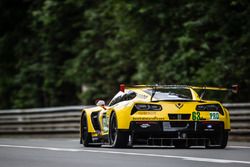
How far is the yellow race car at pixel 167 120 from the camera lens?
1206 cm

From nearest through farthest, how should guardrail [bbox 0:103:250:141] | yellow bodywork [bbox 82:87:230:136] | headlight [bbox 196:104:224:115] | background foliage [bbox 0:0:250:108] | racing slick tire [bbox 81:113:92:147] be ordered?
yellow bodywork [bbox 82:87:230:136] → headlight [bbox 196:104:224:115] → racing slick tire [bbox 81:113:92:147] → guardrail [bbox 0:103:250:141] → background foliage [bbox 0:0:250:108]

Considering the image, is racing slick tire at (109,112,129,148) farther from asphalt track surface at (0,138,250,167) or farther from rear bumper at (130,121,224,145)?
asphalt track surface at (0,138,250,167)

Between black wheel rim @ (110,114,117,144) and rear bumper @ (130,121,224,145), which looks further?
black wheel rim @ (110,114,117,144)

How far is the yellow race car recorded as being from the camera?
475 inches

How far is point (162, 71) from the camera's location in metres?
24.5

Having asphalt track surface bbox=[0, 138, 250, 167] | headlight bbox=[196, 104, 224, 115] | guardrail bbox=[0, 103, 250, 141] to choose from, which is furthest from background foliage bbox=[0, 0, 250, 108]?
asphalt track surface bbox=[0, 138, 250, 167]

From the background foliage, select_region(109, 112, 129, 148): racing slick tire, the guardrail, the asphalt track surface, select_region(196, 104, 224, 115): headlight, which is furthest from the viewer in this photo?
the background foliage

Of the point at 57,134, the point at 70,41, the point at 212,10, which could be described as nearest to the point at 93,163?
the point at 57,134

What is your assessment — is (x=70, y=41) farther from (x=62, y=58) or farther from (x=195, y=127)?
(x=195, y=127)

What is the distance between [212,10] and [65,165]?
1485cm

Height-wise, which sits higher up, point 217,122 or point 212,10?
point 212,10

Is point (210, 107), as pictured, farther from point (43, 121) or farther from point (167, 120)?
point (43, 121)

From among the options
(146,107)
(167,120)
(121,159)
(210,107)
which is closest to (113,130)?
(146,107)

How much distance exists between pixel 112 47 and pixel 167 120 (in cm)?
1640
